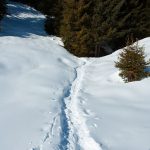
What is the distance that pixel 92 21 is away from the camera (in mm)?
30703

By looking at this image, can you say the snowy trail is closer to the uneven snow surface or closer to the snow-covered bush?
the uneven snow surface

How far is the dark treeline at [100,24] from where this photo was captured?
30125mm

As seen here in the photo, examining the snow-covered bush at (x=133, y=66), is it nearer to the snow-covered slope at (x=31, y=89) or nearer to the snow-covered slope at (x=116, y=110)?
the snow-covered slope at (x=116, y=110)

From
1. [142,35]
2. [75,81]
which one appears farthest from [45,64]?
[142,35]

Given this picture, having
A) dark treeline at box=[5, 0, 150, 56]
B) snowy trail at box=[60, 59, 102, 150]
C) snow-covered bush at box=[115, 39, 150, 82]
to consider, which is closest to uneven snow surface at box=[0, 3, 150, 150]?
snowy trail at box=[60, 59, 102, 150]

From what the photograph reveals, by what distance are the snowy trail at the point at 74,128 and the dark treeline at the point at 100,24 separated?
1286 centimetres

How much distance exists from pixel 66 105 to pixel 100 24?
16.6 m

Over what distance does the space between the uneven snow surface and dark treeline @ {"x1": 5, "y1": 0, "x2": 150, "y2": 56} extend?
13.9 ft

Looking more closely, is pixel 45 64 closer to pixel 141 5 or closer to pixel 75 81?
pixel 75 81

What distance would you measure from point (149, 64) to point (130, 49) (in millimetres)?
2090

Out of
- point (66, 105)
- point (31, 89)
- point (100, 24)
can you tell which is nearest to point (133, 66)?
point (66, 105)

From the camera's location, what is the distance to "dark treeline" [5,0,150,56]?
98.8ft

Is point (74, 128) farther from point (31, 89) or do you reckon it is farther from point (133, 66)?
point (133, 66)

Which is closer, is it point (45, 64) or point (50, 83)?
point (50, 83)
